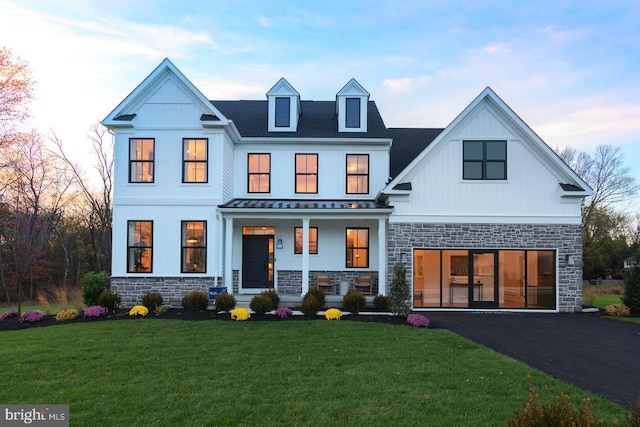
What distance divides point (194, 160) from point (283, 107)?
4.70m

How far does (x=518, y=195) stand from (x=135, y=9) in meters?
15.4

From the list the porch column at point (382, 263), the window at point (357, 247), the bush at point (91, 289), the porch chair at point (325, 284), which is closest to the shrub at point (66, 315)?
the bush at point (91, 289)

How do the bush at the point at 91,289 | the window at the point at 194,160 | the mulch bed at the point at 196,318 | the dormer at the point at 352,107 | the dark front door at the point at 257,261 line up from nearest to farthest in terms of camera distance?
the mulch bed at the point at 196,318 → the bush at the point at 91,289 → the window at the point at 194,160 → the dark front door at the point at 257,261 → the dormer at the point at 352,107

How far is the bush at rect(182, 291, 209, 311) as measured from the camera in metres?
11.7

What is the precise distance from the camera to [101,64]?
17172mm

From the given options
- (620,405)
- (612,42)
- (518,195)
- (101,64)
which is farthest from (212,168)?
(612,42)

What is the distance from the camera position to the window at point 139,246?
13000 millimetres

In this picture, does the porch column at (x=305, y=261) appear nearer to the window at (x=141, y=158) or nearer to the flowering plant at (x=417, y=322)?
the flowering plant at (x=417, y=322)

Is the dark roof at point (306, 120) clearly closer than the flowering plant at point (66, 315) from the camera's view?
No

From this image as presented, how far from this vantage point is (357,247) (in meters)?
15.0

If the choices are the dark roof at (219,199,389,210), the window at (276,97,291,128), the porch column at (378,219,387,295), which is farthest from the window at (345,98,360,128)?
the porch column at (378,219,387,295)

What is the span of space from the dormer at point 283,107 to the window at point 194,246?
17.2 feet

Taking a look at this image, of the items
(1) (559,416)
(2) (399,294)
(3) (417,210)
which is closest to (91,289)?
(2) (399,294)

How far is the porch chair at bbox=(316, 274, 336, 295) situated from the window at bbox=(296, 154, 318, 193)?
11.7 feet
